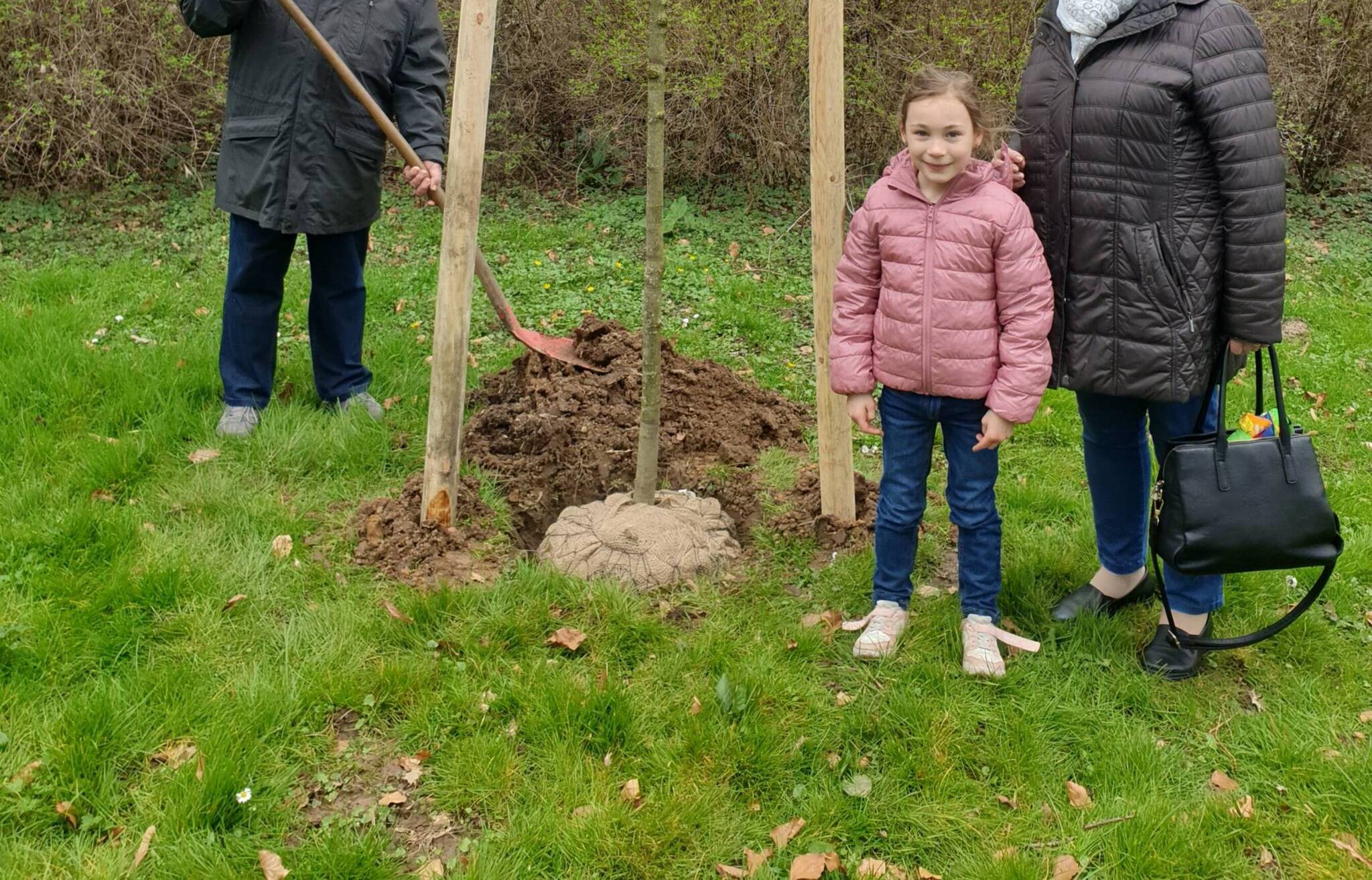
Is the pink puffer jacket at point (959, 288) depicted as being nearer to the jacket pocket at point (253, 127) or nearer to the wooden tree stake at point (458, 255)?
the wooden tree stake at point (458, 255)

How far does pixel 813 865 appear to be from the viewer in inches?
109

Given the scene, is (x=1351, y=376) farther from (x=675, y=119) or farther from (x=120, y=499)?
(x=120, y=499)

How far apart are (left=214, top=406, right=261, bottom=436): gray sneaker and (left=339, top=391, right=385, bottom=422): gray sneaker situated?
0.39m

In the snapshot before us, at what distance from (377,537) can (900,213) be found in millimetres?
2216

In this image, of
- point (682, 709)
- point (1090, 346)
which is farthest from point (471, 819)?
point (1090, 346)

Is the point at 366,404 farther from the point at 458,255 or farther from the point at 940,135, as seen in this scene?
the point at 940,135

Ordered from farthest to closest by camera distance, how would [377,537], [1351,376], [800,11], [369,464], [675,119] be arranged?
[675,119], [800,11], [1351,376], [369,464], [377,537]

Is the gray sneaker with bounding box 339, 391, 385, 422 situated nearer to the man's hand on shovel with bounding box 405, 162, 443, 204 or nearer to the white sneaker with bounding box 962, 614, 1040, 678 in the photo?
the man's hand on shovel with bounding box 405, 162, 443, 204

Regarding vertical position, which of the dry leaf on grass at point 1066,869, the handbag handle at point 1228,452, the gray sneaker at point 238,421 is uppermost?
the handbag handle at point 1228,452

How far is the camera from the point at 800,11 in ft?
25.9

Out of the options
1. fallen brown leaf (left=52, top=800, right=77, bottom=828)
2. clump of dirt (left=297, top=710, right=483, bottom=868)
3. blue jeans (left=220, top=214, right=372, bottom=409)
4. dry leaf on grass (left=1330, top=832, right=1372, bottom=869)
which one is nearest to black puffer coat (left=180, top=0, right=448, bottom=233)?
blue jeans (left=220, top=214, right=372, bottom=409)

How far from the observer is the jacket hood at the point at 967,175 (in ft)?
10.2

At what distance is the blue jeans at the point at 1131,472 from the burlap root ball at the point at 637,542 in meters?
1.32

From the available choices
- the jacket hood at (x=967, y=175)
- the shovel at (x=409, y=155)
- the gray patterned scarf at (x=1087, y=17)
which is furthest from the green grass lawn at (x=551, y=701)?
the gray patterned scarf at (x=1087, y=17)
